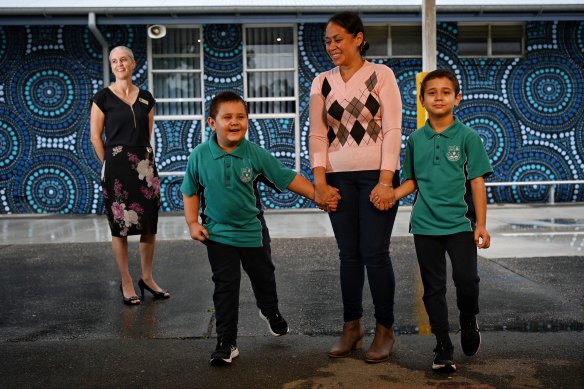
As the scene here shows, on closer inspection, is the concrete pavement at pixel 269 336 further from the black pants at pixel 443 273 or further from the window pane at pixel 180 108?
the window pane at pixel 180 108

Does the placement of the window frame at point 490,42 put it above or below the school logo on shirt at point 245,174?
above

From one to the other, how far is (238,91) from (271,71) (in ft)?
2.46

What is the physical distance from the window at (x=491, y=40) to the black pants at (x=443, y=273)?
10.6m

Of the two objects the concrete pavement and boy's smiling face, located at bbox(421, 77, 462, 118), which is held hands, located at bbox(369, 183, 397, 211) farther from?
the concrete pavement

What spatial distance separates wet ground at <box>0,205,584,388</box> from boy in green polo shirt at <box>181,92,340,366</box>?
381 millimetres

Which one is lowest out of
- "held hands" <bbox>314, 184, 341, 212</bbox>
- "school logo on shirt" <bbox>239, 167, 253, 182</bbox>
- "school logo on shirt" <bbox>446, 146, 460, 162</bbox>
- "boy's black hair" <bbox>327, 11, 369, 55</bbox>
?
"held hands" <bbox>314, 184, 341, 212</bbox>

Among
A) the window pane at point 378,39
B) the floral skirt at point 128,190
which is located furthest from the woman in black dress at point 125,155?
the window pane at point 378,39

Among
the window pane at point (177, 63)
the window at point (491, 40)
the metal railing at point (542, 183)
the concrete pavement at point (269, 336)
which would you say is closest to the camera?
the concrete pavement at point (269, 336)

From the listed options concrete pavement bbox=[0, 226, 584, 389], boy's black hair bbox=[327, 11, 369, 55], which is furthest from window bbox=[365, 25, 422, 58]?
boy's black hair bbox=[327, 11, 369, 55]

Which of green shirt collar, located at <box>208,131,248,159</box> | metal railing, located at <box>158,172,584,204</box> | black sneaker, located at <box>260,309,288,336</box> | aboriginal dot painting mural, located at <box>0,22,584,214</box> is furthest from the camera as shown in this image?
aboriginal dot painting mural, located at <box>0,22,584,214</box>

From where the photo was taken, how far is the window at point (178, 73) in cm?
1318

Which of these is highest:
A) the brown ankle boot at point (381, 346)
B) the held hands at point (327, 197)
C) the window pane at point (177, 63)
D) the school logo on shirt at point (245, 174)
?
the window pane at point (177, 63)

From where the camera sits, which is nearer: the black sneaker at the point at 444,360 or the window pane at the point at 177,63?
the black sneaker at the point at 444,360

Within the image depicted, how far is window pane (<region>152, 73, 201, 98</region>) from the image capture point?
13.2m
